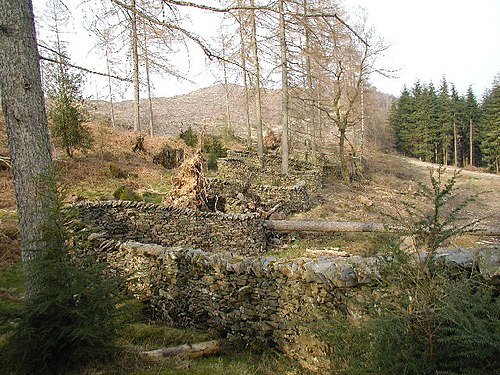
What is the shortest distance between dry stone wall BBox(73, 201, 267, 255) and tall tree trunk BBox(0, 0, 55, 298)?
4.86 metres

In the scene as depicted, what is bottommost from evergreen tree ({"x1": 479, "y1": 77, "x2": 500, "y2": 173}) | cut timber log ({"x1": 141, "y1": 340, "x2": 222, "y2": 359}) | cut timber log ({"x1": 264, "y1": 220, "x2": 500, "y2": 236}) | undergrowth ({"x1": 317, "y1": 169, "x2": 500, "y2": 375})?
cut timber log ({"x1": 141, "y1": 340, "x2": 222, "y2": 359})

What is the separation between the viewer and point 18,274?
7125mm

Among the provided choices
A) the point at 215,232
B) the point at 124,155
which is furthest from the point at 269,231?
the point at 124,155

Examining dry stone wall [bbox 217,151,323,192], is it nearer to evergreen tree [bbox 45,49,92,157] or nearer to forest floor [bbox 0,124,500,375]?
forest floor [bbox 0,124,500,375]

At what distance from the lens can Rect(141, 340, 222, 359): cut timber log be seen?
416cm

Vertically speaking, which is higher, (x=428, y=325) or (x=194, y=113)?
(x=194, y=113)

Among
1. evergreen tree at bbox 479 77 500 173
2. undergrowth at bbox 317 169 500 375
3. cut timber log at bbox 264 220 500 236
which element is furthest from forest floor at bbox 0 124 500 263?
Answer: evergreen tree at bbox 479 77 500 173

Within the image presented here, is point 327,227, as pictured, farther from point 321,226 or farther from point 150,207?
point 150,207

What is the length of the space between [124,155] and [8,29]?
15408mm

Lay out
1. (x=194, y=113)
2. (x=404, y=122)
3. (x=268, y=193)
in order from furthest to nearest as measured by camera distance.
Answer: (x=194, y=113)
(x=404, y=122)
(x=268, y=193)

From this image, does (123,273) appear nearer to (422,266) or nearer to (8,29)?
(8,29)

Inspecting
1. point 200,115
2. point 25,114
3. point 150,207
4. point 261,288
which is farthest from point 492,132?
point 25,114

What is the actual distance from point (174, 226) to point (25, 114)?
617 centimetres

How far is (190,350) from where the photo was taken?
176 inches
